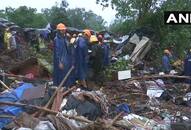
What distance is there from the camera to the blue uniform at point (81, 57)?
14.8m

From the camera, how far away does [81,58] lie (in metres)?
15.0

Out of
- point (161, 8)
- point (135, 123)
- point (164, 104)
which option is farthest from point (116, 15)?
point (135, 123)

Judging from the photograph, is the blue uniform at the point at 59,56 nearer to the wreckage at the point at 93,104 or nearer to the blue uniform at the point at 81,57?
the blue uniform at the point at 81,57

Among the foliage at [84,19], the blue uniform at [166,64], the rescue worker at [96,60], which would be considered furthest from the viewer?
the foliage at [84,19]

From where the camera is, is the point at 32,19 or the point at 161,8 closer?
the point at 161,8

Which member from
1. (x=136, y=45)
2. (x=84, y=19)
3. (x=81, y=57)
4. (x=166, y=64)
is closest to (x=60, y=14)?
(x=84, y=19)

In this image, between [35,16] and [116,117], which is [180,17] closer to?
[116,117]

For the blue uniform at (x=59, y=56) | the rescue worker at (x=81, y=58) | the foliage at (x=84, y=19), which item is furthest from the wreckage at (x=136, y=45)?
the foliage at (x=84, y=19)

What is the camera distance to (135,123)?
34.9 feet

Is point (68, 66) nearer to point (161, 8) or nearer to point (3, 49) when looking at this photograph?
point (3, 49)

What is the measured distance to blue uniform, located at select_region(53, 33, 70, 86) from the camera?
1432cm

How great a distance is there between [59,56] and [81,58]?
754mm

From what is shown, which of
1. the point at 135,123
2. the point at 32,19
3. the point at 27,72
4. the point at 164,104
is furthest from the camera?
the point at 32,19

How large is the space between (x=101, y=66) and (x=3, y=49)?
30.4 ft
